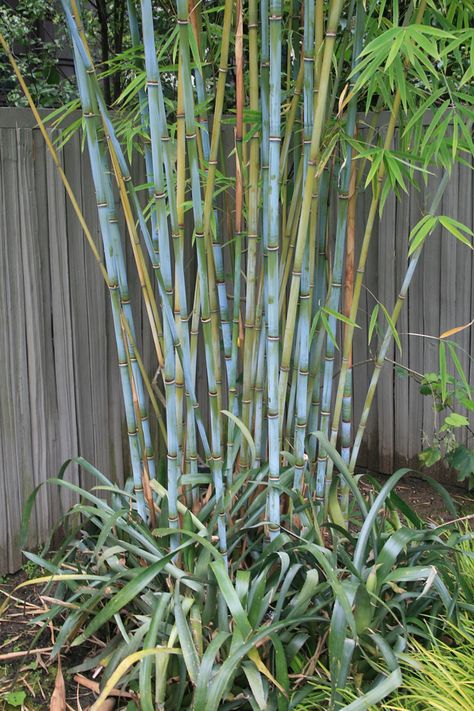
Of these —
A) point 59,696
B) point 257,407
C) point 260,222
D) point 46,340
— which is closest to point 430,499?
point 257,407

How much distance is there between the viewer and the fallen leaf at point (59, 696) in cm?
184

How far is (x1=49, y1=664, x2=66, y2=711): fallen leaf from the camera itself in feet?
6.05

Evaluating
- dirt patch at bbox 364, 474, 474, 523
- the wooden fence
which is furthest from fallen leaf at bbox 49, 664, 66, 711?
dirt patch at bbox 364, 474, 474, 523

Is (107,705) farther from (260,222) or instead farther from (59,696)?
(260,222)


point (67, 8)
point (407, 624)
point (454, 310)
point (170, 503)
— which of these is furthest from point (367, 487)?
point (67, 8)

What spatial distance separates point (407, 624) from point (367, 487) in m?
1.11

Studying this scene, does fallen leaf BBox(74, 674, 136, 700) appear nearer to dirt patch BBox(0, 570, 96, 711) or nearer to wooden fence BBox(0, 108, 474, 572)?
dirt patch BBox(0, 570, 96, 711)

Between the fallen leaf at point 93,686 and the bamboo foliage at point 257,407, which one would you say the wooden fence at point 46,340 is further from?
the fallen leaf at point 93,686

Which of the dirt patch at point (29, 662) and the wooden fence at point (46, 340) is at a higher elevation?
the wooden fence at point (46, 340)

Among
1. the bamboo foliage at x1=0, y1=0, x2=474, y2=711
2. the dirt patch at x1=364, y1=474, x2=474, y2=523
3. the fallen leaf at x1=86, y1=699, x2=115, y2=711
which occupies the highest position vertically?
the bamboo foliage at x1=0, y1=0, x2=474, y2=711

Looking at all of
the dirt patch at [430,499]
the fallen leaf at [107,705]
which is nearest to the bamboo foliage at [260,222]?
the fallen leaf at [107,705]

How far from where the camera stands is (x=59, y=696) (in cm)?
187

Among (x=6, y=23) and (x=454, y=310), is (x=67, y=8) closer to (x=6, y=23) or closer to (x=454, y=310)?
(x=454, y=310)

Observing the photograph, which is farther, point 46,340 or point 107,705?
point 46,340
